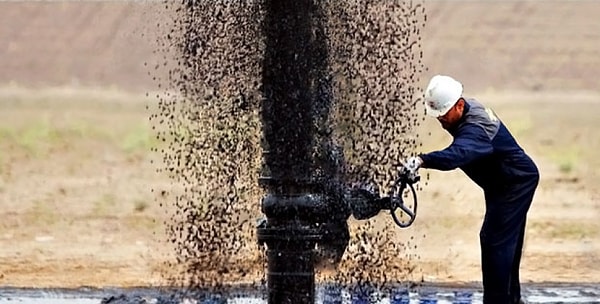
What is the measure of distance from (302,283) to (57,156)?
8.36 meters

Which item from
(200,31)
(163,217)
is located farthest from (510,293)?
(163,217)

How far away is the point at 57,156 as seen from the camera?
1458 cm

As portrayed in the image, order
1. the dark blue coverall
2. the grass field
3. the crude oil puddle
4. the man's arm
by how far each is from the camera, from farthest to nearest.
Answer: the grass field, the crude oil puddle, the dark blue coverall, the man's arm

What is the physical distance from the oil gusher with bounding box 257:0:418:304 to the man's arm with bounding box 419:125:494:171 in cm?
11

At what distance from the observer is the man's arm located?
644 centimetres

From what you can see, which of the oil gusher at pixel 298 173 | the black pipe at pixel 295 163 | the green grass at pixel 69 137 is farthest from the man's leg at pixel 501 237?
the green grass at pixel 69 137

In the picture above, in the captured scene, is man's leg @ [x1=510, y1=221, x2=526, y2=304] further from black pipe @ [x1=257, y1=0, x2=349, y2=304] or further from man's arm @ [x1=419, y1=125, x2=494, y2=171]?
black pipe @ [x1=257, y1=0, x2=349, y2=304]

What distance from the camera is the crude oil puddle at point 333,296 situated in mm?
7465

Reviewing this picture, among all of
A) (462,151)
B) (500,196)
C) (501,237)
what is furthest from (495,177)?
(462,151)

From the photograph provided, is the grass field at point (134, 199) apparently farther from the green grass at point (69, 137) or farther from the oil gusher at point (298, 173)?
the oil gusher at point (298, 173)

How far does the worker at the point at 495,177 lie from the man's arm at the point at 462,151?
0.07 feet

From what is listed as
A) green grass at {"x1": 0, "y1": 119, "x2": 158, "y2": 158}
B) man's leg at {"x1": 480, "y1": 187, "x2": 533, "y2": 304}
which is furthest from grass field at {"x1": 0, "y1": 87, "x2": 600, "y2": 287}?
man's leg at {"x1": 480, "y1": 187, "x2": 533, "y2": 304}

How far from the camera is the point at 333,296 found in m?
7.46

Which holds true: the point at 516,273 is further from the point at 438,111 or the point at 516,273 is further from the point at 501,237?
the point at 438,111
